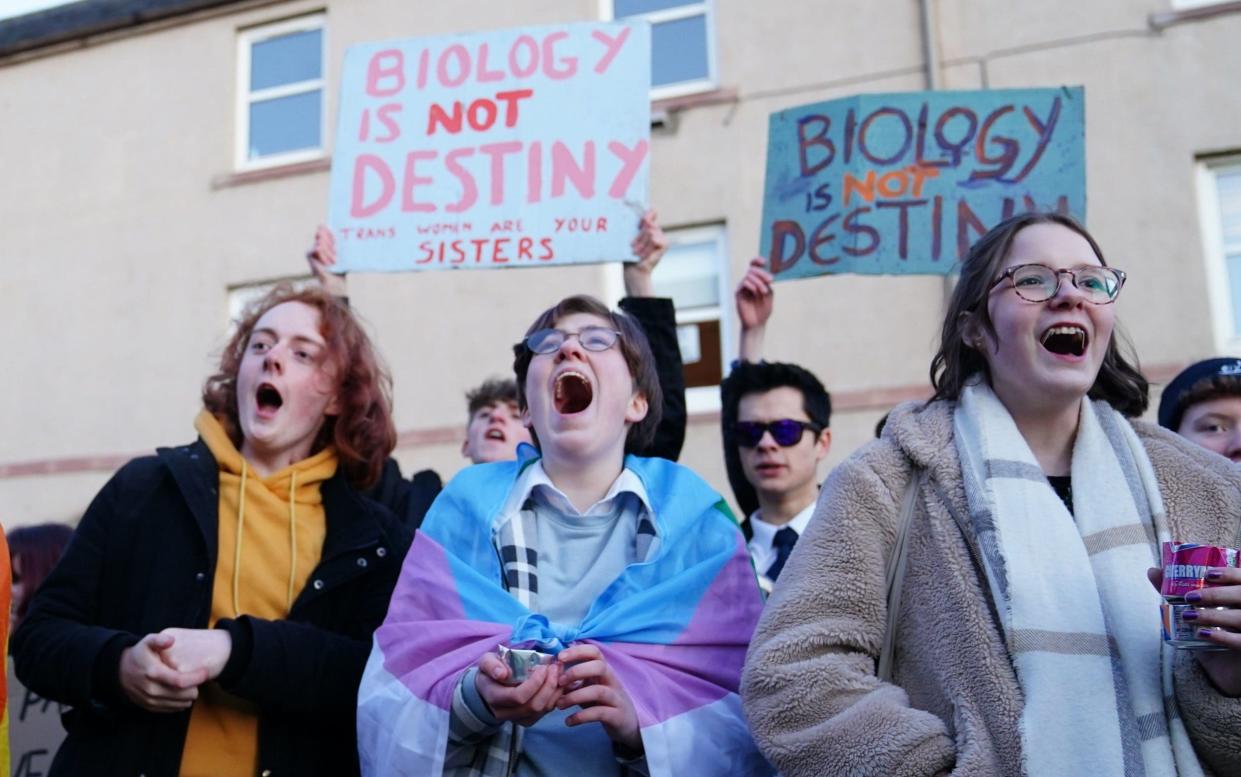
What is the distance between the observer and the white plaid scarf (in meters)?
1.61

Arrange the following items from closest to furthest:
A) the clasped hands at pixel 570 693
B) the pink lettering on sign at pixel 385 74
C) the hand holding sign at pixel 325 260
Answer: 1. the clasped hands at pixel 570 693
2. the hand holding sign at pixel 325 260
3. the pink lettering on sign at pixel 385 74

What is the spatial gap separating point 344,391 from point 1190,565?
1.96 metres

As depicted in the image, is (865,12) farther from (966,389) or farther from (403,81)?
(966,389)

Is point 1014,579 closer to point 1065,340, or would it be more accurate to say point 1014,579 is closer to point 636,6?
point 1065,340

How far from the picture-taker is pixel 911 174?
4.25m

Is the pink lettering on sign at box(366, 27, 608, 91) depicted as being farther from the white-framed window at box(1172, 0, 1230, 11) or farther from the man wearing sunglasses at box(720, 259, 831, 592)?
the white-framed window at box(1172, 0, 1230, 11)

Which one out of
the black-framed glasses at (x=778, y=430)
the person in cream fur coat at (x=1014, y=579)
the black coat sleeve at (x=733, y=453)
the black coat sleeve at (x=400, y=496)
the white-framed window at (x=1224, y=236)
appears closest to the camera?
the person in cream fur coat at (x=1014, y=579)

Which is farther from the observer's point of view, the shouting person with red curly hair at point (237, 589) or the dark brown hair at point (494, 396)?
the dark brown hair at point (494, 396)

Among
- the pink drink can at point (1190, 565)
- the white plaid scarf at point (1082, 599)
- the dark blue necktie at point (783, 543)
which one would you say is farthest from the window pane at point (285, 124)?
the pink drink can at point (1190, 565)

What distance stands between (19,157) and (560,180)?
10271 millimetres

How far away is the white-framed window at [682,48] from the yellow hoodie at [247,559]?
778cm

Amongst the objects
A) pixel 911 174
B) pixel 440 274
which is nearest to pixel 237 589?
pixel 911 174

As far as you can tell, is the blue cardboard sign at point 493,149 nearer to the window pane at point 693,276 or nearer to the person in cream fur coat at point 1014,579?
the person in cream fur coat at point 1014,579

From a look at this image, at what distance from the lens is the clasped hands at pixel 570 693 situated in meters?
1.82
